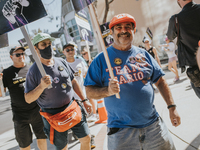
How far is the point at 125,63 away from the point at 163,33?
70.2ft

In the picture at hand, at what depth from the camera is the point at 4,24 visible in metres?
1.98

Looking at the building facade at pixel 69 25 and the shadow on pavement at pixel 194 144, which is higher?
the building facade at pixel 69 25

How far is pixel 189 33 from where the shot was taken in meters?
2.43

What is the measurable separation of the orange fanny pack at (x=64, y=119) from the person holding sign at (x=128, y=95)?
2.35 feet

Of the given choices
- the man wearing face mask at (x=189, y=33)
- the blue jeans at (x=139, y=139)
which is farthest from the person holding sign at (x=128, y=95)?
the man wearing face mask at (x=189, y=33)

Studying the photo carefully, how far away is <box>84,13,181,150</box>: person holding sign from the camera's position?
6.04ft

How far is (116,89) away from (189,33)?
4.79 feet

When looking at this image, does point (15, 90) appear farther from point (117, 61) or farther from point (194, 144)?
point (194, 144)

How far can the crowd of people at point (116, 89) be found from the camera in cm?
187

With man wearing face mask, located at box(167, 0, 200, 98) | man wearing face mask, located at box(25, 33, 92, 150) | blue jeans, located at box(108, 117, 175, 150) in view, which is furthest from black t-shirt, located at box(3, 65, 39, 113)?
man wearing face mask, located at box(167, 0, 200, 98)

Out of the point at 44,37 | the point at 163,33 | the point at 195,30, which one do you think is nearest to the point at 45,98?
the point at 44,37

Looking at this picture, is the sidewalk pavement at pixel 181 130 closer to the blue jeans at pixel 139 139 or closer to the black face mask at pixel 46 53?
the blue jeans at pixel 139 139

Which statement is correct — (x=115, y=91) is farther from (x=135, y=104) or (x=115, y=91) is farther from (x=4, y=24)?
(x=4, y=24)

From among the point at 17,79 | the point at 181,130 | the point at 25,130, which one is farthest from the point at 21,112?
the point at 181,130
